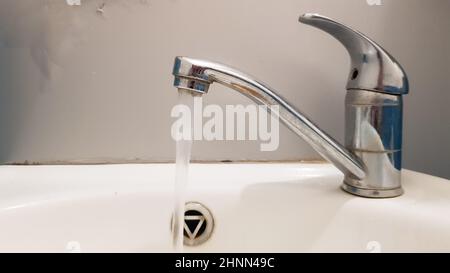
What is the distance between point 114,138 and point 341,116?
0.29 m

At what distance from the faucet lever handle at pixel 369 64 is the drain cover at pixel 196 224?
7.8 inches

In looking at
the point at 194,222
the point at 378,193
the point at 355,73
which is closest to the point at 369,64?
the point at 355,73

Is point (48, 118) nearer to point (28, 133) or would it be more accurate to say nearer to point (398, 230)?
point (28, 133)

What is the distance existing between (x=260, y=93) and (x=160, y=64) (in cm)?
17

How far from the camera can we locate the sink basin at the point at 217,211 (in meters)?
0.32

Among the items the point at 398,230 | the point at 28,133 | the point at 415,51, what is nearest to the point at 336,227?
the point at 398,230

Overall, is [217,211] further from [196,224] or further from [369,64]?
[369,64]

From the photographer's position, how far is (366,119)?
13.2 inches

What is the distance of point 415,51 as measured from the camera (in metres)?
0.45

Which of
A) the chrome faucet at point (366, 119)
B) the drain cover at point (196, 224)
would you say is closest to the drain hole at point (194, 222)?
the drain cover at point (196, 224)

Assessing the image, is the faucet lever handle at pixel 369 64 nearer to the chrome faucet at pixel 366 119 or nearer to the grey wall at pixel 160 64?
the chrome faucet at pixel 366 119

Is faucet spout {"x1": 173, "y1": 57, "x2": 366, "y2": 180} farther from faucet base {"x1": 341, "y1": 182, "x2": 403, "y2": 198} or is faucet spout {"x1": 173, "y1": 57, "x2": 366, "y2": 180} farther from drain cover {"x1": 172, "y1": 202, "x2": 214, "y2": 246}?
drain cover {"x1": 172, "y1": 202, "x2": 214, "y2": 246}

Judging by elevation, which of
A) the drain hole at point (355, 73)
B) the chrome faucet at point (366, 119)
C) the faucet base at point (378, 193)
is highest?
the drain hole at point (355, 73)

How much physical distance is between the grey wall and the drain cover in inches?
3.8
